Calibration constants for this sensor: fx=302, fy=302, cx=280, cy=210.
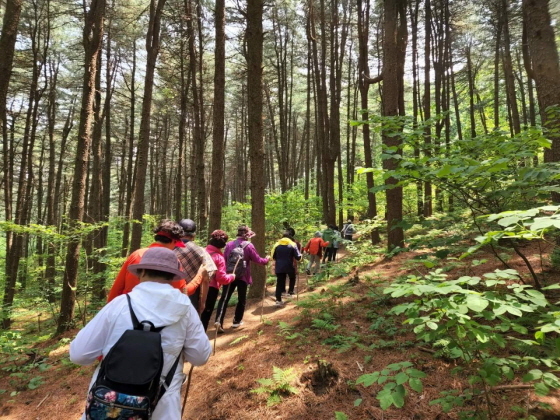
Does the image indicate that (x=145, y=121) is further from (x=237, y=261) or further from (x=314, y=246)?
(x=314, y=246)

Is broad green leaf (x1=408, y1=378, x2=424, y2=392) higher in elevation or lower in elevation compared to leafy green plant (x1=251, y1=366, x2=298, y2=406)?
higher

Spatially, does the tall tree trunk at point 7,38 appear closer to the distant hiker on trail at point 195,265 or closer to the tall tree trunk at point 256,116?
the distant hiker on trail at point 195,265

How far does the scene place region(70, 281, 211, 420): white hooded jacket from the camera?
6.28ft

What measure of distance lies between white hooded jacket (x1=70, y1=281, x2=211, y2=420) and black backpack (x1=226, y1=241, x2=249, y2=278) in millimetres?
3915

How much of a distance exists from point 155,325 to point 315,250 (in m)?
9.16

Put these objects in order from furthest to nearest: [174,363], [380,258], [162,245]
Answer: [380,258]
[162,245]
[174,363]

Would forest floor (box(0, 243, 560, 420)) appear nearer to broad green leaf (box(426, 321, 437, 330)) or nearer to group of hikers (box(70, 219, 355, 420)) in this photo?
broad green leaf (box(426, 321, 437, 330))

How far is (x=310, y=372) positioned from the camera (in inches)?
150

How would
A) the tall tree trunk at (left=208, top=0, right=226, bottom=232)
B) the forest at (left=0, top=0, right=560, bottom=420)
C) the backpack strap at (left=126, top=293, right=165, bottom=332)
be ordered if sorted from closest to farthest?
the backpack strap at (left=126, top=293, right=165, bottom=332) < the forest at (left=0, top=0, right=560, bottom=420) < the tall tree trunk at (left=208, top=0, right=226, bottom=232)

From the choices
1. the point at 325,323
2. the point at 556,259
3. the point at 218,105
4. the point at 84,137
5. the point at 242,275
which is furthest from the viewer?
the point at 218,105

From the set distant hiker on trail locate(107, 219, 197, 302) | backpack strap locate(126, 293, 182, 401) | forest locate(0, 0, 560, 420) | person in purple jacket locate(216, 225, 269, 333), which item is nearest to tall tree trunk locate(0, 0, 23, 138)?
forest locate(0, 0, 560, 420)

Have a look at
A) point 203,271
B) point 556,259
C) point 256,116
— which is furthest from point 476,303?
point 256,116

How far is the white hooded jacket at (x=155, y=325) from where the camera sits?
1914 mm

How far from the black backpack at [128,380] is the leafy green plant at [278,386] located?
2.08m
